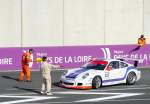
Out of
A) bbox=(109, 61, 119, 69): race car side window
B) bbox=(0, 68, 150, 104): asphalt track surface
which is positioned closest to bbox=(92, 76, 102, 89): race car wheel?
bbox=(0, 68, 150, 104): asphalt track surface

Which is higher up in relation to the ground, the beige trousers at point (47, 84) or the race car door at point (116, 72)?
the race car door at point (116, 72)

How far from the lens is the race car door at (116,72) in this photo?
85.9 feet

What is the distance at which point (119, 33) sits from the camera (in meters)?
43.4

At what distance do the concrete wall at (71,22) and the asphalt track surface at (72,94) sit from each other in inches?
420

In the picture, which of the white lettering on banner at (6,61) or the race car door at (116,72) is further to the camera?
the white lettering on banner at (6,61)

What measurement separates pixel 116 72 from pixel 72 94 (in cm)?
398

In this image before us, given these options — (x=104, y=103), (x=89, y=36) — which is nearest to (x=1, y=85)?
(x=104, y=103)

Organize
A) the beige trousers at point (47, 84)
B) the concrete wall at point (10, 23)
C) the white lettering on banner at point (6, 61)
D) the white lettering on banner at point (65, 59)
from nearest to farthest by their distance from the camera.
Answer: the beige trousers at point (47, 84) < the white lettering on banner at point (6, 61) < the white lettering on banner at point (65, 59) < the concrete wall at point (10, 23)

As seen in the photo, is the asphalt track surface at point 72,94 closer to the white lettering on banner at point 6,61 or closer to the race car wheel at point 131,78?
the race car wheel at point 131,78

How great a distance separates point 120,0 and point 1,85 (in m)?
18.7

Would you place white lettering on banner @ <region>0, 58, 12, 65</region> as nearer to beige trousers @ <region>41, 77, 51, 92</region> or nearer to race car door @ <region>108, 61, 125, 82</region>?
Answer: race car door @ <region>108, 61, 125, 82</region>

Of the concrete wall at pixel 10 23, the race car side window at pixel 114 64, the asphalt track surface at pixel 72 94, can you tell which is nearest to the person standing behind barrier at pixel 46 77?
the asphalt track surface at pixel 72 94

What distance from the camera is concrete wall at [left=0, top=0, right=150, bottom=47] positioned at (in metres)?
39.1

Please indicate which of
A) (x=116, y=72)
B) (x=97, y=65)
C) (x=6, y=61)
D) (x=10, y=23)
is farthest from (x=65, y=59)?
(x=116, y=72)
